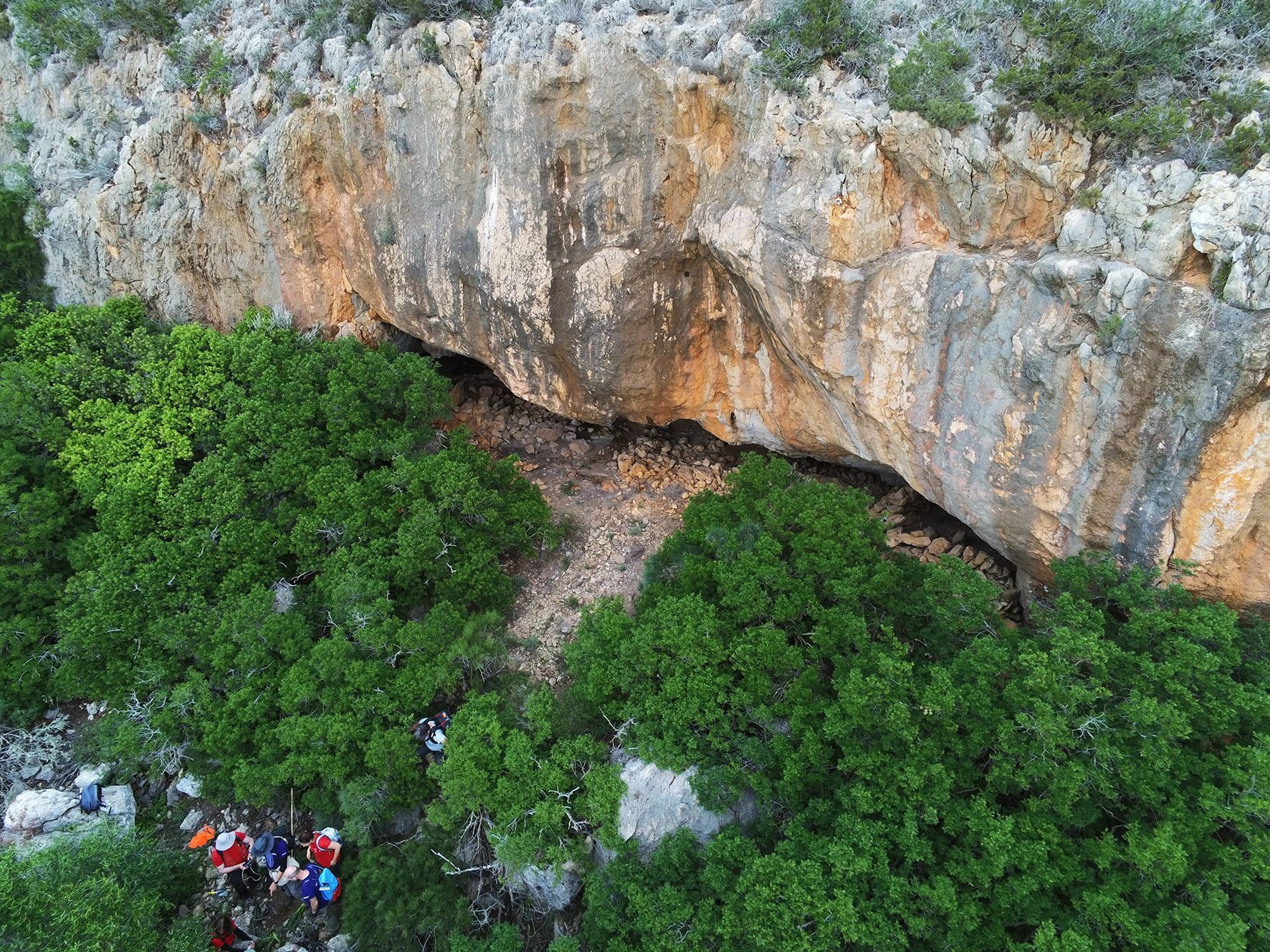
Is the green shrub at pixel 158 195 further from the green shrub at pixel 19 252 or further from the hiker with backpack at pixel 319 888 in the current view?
the hiker with backpack at pixel 319 888

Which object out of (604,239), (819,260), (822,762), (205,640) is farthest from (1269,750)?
(205,640)

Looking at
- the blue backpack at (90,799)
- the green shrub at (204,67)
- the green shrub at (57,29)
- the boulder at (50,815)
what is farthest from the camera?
the green shrub at (57,29)

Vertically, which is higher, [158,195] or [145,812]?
[158,195]

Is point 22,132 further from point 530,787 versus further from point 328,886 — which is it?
point 530,787

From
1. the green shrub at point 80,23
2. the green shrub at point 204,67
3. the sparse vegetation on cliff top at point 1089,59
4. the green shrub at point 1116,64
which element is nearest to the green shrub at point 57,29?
the green shrub at point 80,23

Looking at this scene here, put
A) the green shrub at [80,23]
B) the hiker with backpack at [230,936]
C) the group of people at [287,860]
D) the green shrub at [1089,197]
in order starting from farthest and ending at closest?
the green shrub at [80,23]
the group of people at [287,860]
the hiker with backpack at [230,936]
the green shrub at [1089,197]

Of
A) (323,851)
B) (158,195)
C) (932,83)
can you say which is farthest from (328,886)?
(932,83)
